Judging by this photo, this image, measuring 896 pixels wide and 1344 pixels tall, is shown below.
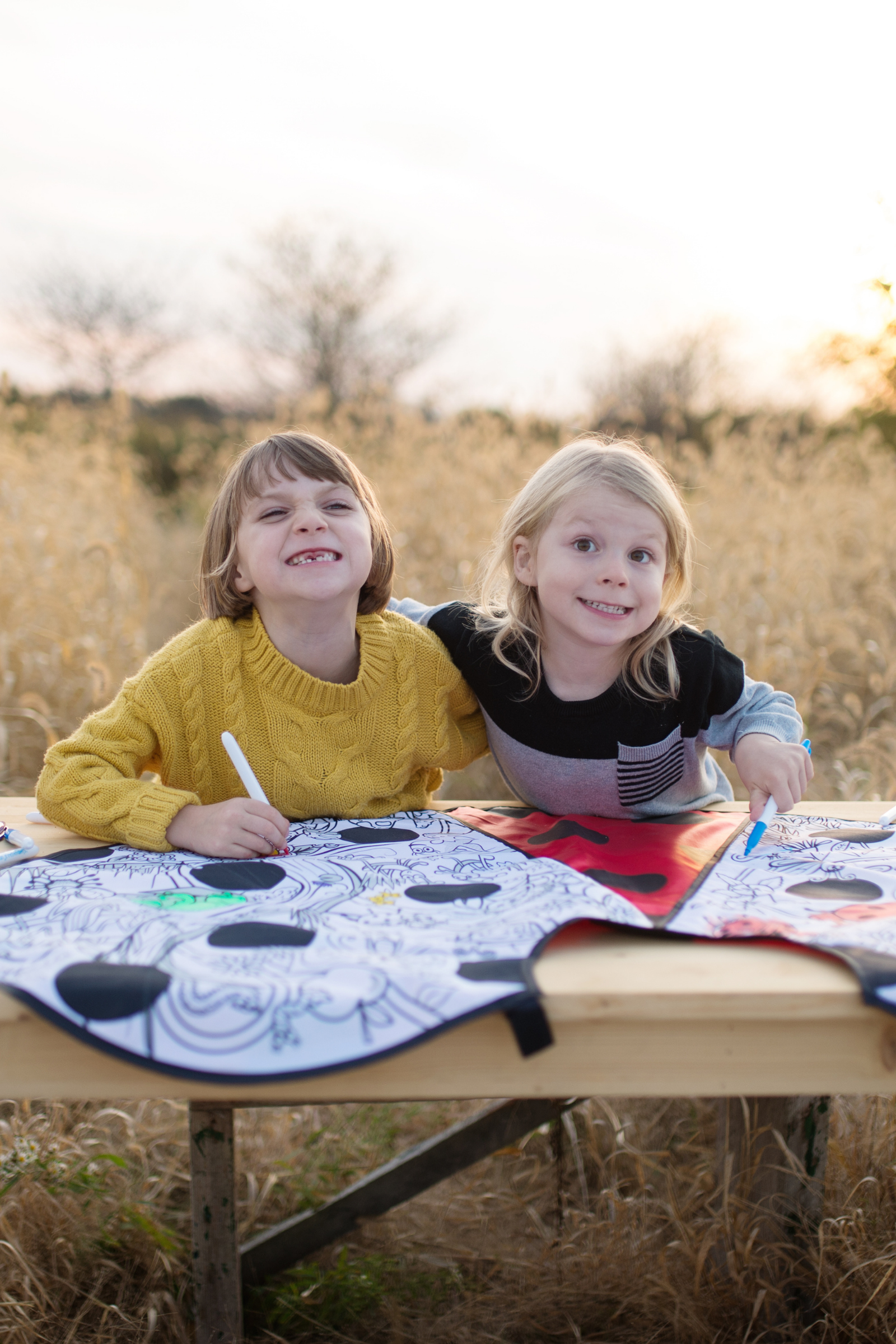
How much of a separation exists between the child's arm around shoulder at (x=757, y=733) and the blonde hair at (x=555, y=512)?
93 millimetres

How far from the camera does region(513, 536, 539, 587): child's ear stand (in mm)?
1732

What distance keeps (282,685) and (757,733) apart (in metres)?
0.81

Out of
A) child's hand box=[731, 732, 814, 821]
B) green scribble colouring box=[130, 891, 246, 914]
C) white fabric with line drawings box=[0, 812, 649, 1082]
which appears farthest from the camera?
child's hand box=[731, 732, 814, 821]

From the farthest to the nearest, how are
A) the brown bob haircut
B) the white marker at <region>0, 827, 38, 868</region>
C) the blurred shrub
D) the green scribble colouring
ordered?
the blurred shrub → the brown bob haircut → the white marker at <region>0, 827, 38, 868</region> → the green scribble colouring

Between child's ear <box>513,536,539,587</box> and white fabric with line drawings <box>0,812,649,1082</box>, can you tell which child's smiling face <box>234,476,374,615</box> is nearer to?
child's ear <box>513,536,539,587</box>

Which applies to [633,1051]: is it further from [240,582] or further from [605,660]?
[240,582]

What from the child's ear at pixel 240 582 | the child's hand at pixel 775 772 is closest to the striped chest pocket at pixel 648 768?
the child's hand at pixel 775 772

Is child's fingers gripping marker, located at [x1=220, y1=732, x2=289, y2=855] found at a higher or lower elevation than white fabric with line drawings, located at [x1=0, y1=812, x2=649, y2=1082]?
higher

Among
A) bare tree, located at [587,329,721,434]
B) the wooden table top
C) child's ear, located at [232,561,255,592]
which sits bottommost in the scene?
the wooden table top

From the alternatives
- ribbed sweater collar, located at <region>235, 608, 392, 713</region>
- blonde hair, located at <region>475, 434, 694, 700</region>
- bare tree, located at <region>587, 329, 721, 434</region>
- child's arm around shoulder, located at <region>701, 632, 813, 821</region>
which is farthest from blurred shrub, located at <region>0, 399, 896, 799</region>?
bare tree, located at <region>587, 329, 721, 434</region>

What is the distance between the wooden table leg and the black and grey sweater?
2.55ft

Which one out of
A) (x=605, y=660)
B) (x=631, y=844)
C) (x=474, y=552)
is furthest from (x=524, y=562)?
(x=474, y=552)

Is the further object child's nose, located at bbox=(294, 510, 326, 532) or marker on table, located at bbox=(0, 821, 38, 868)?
child's nose, located at bbox=(294, 510, 326, 532)

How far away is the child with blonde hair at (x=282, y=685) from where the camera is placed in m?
Result: 1.55
